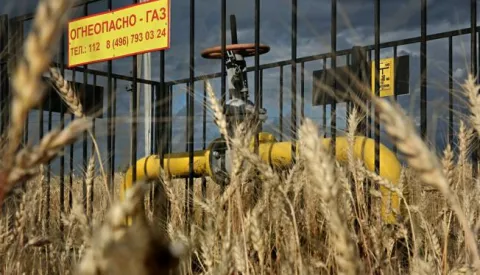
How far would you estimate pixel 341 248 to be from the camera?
1.37ft

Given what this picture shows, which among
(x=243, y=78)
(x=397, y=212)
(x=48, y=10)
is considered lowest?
(x=397, y=212)

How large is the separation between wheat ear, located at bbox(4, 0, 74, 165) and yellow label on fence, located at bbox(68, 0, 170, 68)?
97.8 inches

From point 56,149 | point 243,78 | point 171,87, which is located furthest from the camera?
point 171,87

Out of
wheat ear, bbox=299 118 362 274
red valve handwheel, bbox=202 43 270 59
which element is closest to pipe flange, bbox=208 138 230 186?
red valve handwheel, bbox=202 43 270 59

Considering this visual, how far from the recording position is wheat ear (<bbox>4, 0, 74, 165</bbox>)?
0.30m

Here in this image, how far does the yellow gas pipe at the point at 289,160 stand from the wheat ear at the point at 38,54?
4.92ft

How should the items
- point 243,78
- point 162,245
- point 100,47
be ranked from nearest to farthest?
point 162,245 < point 100,47 < point 243,78

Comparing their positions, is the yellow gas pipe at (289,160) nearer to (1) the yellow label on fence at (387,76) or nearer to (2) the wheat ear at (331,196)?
(1) the yellow label on fence at (387,76)

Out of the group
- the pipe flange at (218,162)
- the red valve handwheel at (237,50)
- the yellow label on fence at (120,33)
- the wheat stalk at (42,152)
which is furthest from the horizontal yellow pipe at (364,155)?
the wheat stalk at (42,152)

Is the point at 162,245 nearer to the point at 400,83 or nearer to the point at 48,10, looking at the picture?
the point at 48,10

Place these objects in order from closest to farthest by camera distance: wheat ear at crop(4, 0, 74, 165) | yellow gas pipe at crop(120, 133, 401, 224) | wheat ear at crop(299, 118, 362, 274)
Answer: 1. wheat ear at crop(4, 0, 74, 165)
2. wheat ear at crop(299, 118, 362, 274)
3. yellow gas pipe at crop(120, 133, 401, 224)

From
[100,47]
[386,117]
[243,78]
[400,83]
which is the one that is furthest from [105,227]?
[400,83]

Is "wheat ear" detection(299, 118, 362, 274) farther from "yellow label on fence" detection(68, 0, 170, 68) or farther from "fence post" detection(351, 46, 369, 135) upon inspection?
"yellow label on fence" detection(68, 0, 170, 68)

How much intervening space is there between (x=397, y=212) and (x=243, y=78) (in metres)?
2.24
